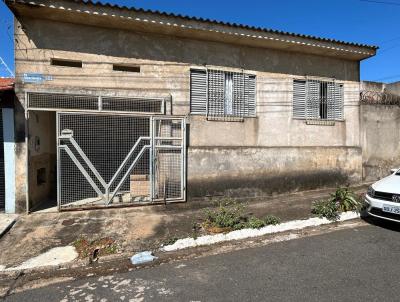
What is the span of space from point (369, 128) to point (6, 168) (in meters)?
10.6

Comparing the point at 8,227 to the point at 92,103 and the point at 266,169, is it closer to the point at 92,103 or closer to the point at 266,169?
the point at 92,103

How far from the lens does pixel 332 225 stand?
677cm

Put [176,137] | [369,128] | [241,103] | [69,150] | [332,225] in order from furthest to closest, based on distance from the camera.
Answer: [369,128], [241,103], [176,137], [69,150], [332,225]

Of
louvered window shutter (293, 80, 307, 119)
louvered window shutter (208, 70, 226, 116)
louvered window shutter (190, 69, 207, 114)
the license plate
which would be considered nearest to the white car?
the license plate

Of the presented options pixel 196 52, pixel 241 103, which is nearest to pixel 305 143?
pixel 241 103

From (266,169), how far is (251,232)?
10.9 ft

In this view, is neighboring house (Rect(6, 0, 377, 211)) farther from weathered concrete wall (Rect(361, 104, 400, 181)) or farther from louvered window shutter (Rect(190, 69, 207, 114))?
weathered concrete wall (Rect(361, 104, 400, 181))

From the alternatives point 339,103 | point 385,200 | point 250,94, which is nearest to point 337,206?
point 385,200

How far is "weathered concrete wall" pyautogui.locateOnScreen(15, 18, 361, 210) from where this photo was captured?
23.9 ft

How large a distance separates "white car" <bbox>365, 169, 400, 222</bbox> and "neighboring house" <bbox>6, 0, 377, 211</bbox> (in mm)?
3087

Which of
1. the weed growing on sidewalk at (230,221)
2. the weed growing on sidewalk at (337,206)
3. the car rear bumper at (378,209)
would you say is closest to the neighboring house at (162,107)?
the weed growing on sidewalk at (230,221)

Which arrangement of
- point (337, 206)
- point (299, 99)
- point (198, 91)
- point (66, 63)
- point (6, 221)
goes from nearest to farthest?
point (6, 221) < point (337, 206) < point (66, 63) < point (198, 91) < point (299, 99)

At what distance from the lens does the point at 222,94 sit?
8898 millimetres

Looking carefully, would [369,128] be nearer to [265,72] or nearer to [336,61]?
[336,61]
